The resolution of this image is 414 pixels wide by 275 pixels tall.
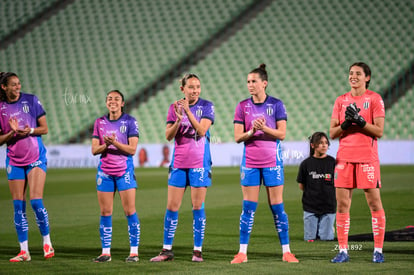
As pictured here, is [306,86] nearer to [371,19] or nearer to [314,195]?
[371,19]

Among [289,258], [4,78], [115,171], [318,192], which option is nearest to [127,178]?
[115,171]

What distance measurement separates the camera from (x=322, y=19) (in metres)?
30.8

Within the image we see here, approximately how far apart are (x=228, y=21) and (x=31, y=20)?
10.8 metres

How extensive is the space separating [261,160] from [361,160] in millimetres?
1018

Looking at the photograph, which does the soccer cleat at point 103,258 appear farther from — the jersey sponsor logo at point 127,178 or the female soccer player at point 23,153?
the jersey sponsor logo at point 127,178

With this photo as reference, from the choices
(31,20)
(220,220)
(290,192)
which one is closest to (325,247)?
(220,220)

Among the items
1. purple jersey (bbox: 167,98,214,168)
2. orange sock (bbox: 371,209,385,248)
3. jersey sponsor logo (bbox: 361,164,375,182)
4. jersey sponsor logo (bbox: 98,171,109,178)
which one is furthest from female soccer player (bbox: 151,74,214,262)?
orange sock (bbox: 371,209,385,248)

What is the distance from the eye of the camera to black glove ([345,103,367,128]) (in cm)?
599

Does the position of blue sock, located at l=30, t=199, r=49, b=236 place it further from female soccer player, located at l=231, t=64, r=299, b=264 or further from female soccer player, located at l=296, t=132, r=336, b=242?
female soccer player, located at l=296, t=132, r=336, b=242

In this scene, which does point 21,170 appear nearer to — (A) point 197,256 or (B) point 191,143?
(B) point 191,143

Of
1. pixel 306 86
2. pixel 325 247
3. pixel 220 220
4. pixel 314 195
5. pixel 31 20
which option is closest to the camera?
pixel 325 247

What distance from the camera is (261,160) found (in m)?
6.45

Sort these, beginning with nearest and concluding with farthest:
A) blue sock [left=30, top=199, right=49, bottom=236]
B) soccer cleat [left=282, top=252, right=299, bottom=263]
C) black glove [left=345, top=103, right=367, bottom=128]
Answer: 1. black glove [left=345, top=103, right=367, bottom=128]
2. soccer cleat [left=282, top=252, right=299, bottom=263]
3. blue sock [left=30, top=199, right=49, bottom=236]

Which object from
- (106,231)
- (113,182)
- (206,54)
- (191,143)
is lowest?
(106,231)
